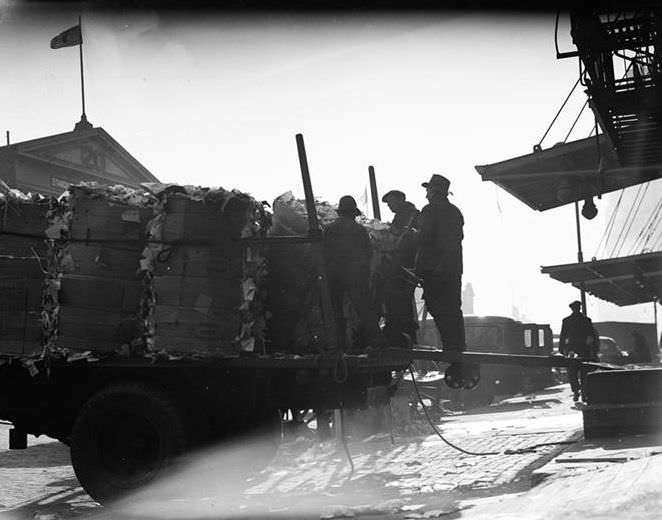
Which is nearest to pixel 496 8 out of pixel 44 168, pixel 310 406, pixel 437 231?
pixel 437 231

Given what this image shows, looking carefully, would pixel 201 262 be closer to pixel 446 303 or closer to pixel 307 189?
pixel 307 189

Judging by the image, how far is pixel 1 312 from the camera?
7.96m

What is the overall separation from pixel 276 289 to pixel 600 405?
155 inches

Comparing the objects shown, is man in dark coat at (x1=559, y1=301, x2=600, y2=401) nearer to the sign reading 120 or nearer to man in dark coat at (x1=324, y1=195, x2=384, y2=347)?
man in dark coat at (x1=324, y1=195, x2=384, y2=347)

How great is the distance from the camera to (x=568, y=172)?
13.3 metres

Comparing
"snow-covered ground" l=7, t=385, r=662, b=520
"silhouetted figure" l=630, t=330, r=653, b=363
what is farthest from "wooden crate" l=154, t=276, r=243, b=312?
"silhouetted figure" l=630, t=330, r=653, b=363

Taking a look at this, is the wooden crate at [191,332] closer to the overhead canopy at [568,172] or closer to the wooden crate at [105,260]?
the wooden crate at [105,260]

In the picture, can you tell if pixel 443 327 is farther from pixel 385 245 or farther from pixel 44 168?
pixel 44 168

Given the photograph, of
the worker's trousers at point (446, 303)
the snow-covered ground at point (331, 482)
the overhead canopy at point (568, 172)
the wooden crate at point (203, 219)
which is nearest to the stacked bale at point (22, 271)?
the wooden crate at point (203, 219)

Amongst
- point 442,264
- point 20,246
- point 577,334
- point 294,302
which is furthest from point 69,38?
point 442,264

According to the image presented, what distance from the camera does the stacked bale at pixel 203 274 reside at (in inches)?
303

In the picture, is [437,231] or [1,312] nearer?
[1,312]

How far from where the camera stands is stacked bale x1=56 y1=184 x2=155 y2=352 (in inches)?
307

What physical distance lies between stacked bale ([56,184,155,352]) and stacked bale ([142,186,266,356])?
0.20 m
